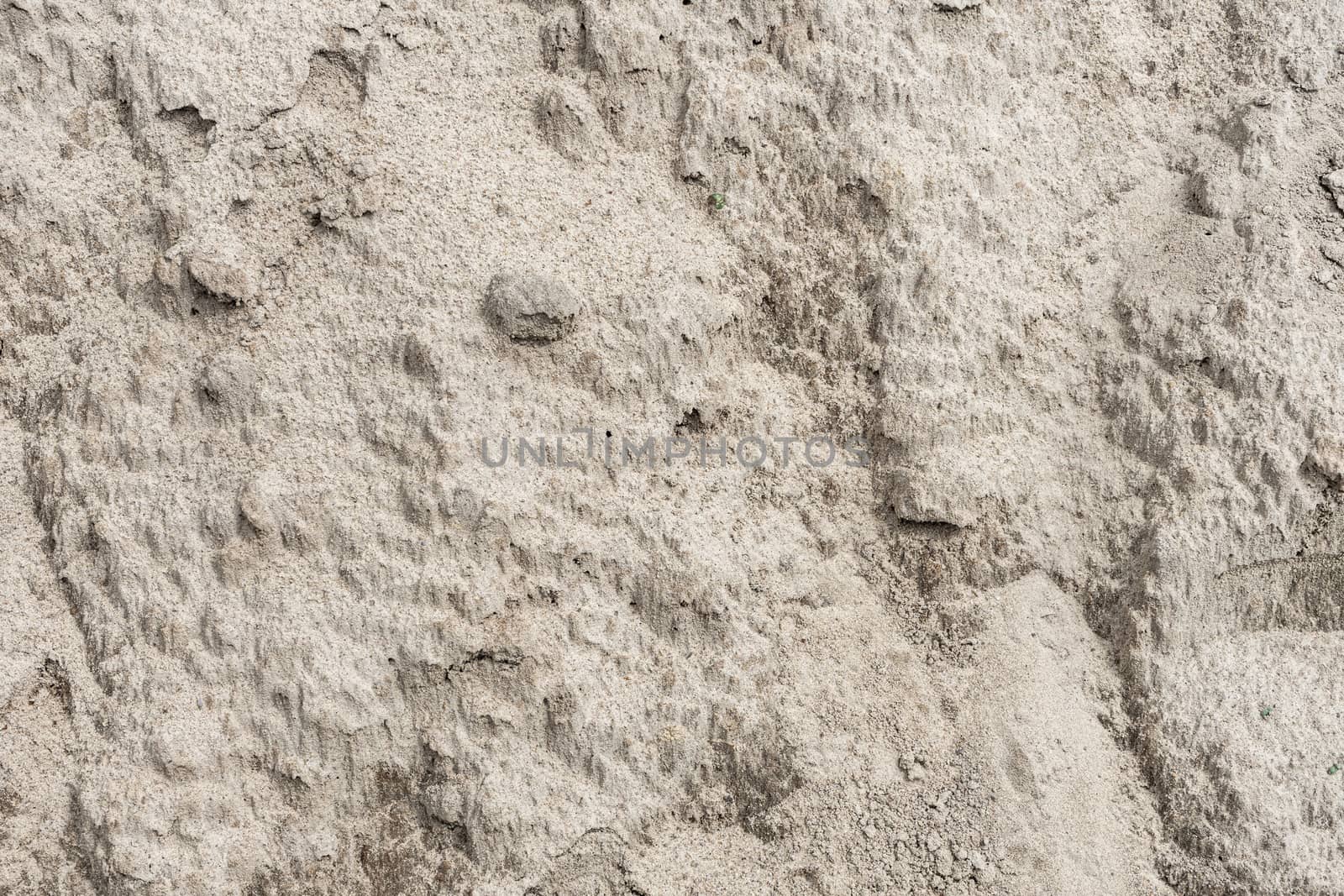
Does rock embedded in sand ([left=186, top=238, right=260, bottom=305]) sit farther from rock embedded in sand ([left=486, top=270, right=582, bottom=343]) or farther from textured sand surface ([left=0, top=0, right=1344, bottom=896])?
rock embedded in sand ([left=486, top=270, right=582, bottom=343])

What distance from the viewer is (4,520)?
156 inches

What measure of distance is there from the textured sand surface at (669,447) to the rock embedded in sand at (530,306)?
0.02m

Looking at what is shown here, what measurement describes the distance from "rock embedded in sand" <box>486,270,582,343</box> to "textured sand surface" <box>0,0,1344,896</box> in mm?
17

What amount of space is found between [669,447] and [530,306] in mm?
729

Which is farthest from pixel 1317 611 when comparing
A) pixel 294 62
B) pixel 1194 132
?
pixel 294 62

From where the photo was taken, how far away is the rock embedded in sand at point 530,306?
3922 millimetres

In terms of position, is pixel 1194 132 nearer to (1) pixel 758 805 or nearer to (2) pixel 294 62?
(1) pixel 758 805

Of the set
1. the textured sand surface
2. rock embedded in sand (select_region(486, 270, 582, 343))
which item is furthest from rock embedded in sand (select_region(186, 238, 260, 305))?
rock embedded in sand (select_region(486, 270, 582, 343))

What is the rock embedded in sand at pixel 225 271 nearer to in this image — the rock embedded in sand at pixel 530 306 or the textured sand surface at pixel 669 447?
the textured sand surface at pixel 669 447

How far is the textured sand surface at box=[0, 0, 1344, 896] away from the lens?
12.0 ft

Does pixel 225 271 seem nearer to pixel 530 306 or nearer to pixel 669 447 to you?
pixel 530 306

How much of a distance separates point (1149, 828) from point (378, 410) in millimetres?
3073

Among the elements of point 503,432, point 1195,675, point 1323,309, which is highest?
point 1323,309

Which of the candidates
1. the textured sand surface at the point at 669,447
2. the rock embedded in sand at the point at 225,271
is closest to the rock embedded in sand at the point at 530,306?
the textured sand surface at the point at 669,447
